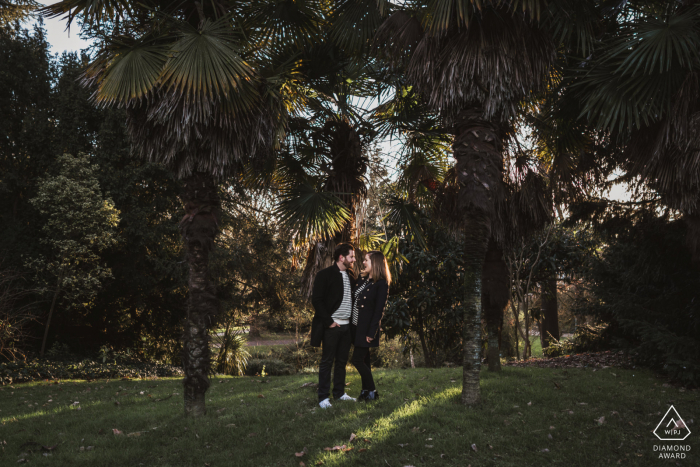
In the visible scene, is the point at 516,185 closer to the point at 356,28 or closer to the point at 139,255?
the point at 356,28

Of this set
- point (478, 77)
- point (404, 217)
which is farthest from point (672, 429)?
point (404, 217)

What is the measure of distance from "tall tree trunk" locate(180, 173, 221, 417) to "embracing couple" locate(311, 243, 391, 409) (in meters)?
1.50

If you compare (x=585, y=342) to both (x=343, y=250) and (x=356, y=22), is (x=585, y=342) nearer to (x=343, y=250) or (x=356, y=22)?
(x=343, y=250)

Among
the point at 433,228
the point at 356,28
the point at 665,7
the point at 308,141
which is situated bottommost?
the point at 433,228

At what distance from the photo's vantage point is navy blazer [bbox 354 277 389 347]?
20.0ft

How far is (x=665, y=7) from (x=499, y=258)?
4.82 m

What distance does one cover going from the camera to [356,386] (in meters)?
7.80

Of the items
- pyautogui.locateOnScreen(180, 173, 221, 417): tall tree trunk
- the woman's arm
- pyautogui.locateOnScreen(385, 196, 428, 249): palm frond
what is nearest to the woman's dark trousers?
the woman's arm

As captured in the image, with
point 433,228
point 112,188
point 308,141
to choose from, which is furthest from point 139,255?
point 433,228

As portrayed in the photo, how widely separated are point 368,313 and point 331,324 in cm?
59

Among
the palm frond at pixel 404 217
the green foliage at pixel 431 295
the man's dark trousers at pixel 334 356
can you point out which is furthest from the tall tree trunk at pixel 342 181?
the green foliage at pixel 431 295

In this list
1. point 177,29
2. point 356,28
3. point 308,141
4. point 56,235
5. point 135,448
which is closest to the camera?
point 135,448

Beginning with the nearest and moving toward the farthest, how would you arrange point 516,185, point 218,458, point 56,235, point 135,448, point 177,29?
point 218,458, point 135,448, point 177,29, point 516,185, point 56,235

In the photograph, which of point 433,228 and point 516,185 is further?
point 433,228
